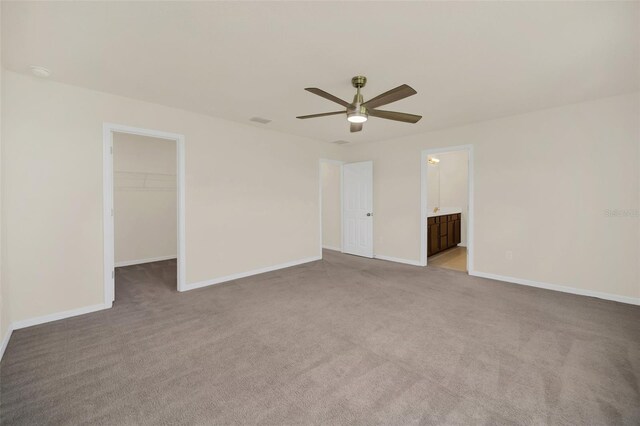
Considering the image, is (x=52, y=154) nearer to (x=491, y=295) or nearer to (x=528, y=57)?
(x=528, y=57)

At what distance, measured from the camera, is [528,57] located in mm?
2500

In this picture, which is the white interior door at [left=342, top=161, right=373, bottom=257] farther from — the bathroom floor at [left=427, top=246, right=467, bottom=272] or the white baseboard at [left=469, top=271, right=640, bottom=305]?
the white baseboard at [left=469, top=271, right=640, bottom=305]

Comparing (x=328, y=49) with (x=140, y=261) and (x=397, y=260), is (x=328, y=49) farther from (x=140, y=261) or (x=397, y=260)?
(x=140, y=261)

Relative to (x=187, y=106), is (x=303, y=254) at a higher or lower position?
lower

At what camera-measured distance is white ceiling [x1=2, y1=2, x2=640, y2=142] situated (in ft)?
6.31

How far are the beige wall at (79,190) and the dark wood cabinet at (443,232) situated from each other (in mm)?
3566

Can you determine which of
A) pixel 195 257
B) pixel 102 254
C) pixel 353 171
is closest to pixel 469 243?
pixel 353 171

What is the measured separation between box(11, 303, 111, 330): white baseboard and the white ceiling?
2467 millimetres

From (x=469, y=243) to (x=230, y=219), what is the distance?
12.8ft

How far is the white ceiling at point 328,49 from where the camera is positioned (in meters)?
1.92

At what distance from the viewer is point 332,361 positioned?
225 cm

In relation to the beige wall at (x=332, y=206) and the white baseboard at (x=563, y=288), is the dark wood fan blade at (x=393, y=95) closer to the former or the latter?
the white baseboard at (x=563, y=288)

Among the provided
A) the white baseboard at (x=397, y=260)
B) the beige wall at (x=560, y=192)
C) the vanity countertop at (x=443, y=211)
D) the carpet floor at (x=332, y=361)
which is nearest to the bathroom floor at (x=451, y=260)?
the white baseboard at (x=397, y=260)

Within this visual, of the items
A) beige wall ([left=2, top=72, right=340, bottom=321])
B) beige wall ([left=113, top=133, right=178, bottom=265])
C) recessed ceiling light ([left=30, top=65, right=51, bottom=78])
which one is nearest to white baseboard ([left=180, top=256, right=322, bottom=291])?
beige wall ([left=2, top=72, right=340, bottom=321])
